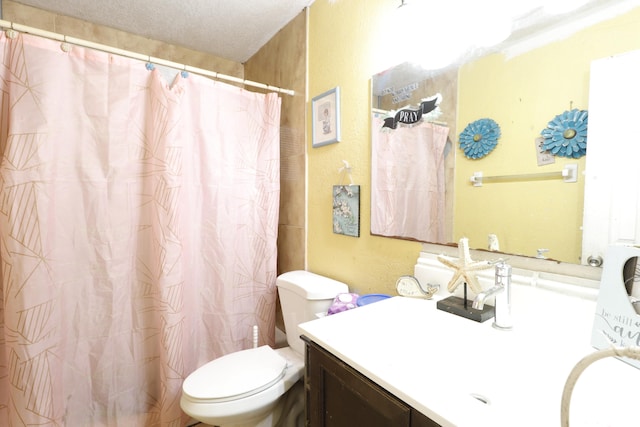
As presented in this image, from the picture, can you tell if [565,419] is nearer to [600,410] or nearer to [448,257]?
[600,410]

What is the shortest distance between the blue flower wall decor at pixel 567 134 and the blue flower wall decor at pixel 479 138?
0.47 feet

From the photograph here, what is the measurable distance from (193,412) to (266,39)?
2.20 meters

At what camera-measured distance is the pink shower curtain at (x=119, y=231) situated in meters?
→ 1.20

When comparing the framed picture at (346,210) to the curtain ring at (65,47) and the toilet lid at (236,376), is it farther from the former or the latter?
the curtain ring at (65,47)

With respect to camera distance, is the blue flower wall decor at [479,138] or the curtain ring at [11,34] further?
the curtain ring at [11,34]

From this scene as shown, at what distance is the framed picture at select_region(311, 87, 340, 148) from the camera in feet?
5.10

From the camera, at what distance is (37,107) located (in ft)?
3.94

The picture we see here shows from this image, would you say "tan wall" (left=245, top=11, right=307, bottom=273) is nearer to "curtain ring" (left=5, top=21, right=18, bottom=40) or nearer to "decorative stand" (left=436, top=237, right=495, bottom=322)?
"decorative stand" (left=436, top=237, right=495, bottom=322)

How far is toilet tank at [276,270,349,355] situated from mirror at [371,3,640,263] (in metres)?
0.60

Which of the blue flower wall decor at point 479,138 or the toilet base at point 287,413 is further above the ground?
the blue flower wall decor at point 479,138

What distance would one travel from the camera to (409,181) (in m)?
1.24

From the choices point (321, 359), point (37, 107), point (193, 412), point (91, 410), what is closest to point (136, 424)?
point (91, 410)

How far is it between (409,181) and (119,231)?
1342mm

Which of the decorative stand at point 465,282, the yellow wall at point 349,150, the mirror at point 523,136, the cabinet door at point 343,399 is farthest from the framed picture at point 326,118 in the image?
the cabinet door at point 343,399
